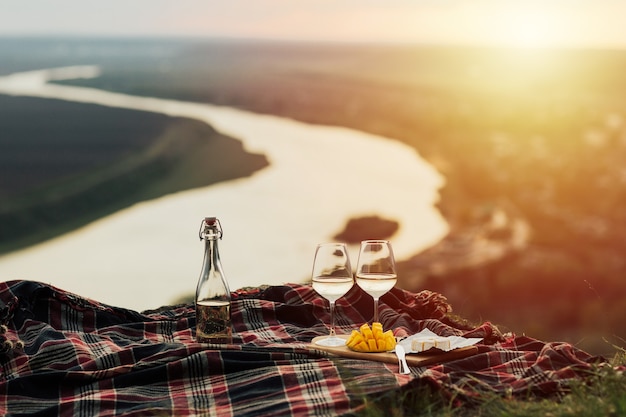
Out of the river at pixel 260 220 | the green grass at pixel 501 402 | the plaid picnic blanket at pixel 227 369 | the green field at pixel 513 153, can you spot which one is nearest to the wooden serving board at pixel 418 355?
the plaid picnic blanket at pixel 227 369

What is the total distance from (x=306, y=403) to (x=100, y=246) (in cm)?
1580

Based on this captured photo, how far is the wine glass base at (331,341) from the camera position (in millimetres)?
2705

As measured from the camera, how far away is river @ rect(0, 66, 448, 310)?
15164mm

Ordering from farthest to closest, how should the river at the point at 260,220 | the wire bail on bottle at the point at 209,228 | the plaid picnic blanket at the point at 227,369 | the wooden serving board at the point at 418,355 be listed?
the river at the point at 260,220
the wire bail on bottle at the point at 209,228
the wooden serving board at the point at 418,355
the plaid picnic blanket at the point at 227,369

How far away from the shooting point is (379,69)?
900 inches

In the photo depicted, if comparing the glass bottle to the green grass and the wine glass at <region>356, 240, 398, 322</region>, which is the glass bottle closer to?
the wine glass at <region>356, 240, 398, 322</region>

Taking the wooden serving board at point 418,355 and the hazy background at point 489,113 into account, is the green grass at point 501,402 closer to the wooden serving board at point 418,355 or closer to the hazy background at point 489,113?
the wooden serving board at point 418,355

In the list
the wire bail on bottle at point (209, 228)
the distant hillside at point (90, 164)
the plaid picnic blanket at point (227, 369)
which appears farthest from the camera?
the distant hillside at point (90, 164)

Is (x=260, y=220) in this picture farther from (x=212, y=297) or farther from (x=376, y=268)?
(x=376, y=268)

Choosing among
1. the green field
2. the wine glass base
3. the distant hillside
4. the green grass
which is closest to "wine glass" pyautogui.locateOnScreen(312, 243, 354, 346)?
the wine glass base

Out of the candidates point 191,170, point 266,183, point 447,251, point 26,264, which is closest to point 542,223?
point 447,251

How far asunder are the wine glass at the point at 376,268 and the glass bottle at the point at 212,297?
0.43 metres

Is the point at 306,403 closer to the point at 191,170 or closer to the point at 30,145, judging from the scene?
the point at 191,170

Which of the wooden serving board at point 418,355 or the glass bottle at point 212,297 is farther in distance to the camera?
the glass bottle at point 212,297
